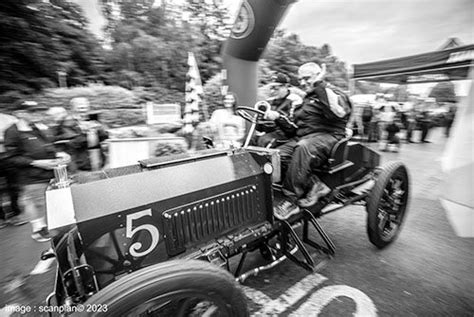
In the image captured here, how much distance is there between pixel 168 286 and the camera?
1102mm

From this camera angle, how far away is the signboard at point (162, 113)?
273 inches

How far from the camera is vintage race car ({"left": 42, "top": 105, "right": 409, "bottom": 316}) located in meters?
1.14

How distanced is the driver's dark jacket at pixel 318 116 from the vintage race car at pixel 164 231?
2.60 feet

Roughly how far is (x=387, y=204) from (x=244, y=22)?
4.22m

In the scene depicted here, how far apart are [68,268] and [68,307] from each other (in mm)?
303

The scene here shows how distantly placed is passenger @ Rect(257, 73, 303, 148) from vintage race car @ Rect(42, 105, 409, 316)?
33.3 inches

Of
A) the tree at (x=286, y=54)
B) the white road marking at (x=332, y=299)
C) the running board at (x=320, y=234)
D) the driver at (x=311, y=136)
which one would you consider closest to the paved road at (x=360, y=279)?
the white road marking at (x=332, y=299)

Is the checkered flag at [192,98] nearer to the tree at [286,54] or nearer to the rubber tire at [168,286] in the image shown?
the rubber tire at [168,286]

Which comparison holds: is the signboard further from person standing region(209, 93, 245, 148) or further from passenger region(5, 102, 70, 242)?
passenger region(5, 102, 70, 242)

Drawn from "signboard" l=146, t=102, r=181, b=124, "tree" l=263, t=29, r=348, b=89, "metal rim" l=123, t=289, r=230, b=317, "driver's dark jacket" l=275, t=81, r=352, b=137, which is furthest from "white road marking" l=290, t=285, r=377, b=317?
"tree" l=263, t=29, r=348, b=89

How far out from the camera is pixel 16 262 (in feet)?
8.98

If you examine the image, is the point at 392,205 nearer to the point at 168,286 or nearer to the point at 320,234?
the point at 320,234

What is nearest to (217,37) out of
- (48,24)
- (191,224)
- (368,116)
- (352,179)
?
(48,24)

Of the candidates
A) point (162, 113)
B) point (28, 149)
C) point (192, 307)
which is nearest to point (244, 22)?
point (162, 113)
